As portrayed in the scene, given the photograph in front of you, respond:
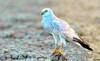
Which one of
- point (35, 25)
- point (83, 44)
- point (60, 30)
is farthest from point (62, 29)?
point (35, 25)

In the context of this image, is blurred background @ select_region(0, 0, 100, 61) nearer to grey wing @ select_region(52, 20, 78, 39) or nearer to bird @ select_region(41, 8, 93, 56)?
bird @ select_region(41, 8, 93, 56)

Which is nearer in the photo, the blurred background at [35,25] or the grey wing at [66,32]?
the grey wing at [66,32]

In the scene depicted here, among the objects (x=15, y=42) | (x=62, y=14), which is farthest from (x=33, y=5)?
(x=15, y=42)

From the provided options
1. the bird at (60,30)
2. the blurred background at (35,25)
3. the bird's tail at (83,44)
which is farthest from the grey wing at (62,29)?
the blurred background at (35,25)

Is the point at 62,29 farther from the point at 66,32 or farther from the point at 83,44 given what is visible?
the point at 83,44

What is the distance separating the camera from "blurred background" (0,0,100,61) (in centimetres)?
1134

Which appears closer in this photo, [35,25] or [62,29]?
[62,29]

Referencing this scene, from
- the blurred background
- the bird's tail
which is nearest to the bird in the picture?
the bird's tail

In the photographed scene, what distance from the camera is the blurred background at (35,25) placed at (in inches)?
446

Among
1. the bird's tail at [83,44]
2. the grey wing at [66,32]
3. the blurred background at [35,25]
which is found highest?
the grey wing at [66,32]

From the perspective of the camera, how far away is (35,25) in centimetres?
1755

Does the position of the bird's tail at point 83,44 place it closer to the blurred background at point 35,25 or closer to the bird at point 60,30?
the bird at point 60,30

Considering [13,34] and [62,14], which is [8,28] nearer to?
[13,34]

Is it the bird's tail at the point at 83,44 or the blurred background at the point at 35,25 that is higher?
the bird's tail at the point at 83,44
